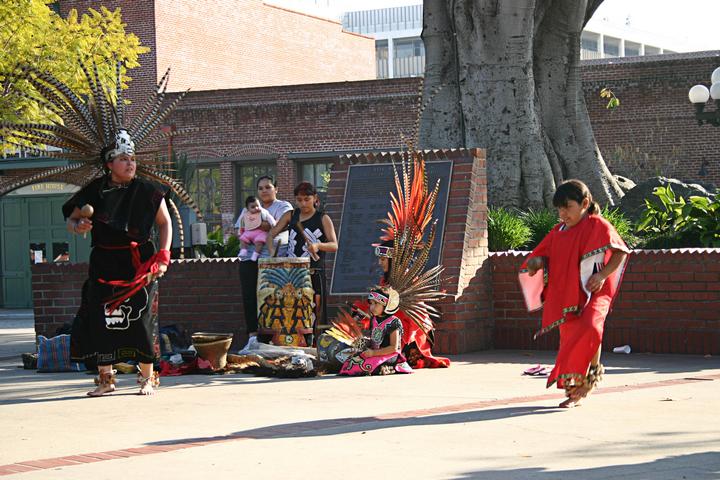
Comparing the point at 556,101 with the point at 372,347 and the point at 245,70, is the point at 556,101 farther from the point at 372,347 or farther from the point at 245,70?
the point at 245,70

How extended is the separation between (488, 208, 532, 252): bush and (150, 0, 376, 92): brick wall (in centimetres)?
2591

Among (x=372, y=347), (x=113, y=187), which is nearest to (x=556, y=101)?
(x=372, y=347)

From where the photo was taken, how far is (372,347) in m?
11.7

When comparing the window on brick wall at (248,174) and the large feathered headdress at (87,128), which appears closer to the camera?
the large feathered headdress at (87,128)

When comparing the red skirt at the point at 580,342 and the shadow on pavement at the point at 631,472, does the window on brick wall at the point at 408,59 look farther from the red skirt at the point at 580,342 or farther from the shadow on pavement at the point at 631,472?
the shadow on pavement at the point at 631,472

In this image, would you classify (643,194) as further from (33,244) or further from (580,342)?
(33,244)

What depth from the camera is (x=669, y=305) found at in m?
13.2

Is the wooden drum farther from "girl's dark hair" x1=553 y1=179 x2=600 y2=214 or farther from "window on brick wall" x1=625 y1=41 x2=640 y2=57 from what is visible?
"window on brick wall" x1=625 y1=41 x2=640 y2=57

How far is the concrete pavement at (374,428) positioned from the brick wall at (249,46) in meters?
30.2

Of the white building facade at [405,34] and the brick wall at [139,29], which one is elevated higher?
the white building facade at [405,34]

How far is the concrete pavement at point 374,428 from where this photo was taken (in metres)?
6.77

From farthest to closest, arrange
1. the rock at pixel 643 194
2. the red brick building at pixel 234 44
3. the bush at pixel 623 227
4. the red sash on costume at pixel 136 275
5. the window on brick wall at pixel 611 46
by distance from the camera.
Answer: the window on brick wall at pixel 611 46
the red brick building at pixel 234 44
the rock at pixel 643 194
the bush at pixel 623 227
the red sash on costume at pixel 136 275

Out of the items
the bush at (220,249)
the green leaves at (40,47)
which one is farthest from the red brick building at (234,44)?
the bush at (220,249)

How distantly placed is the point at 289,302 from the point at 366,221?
152 cm
